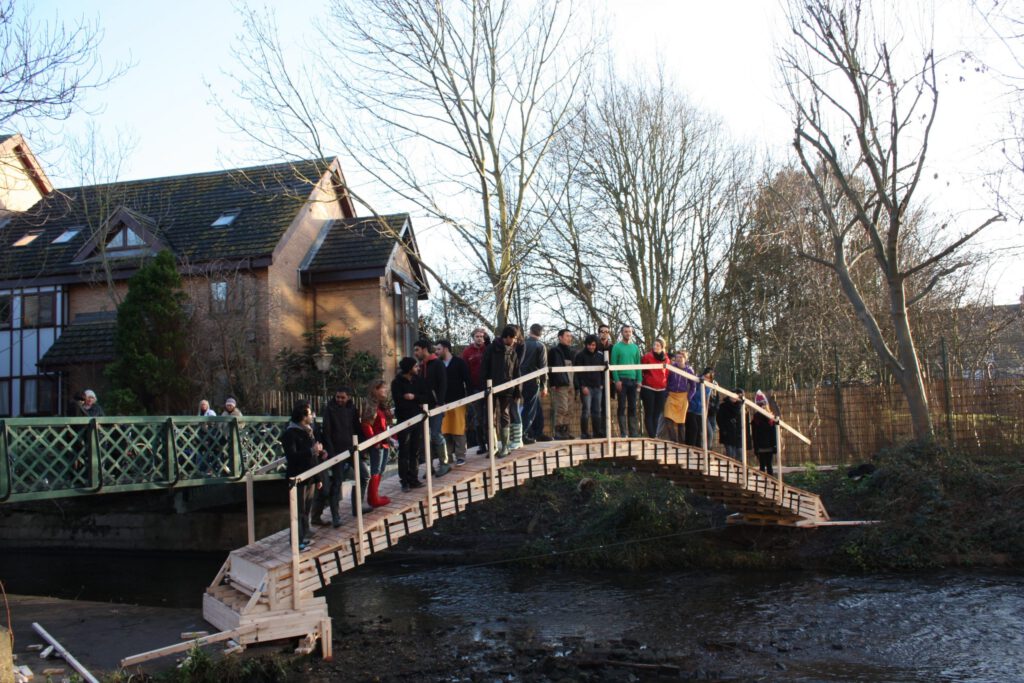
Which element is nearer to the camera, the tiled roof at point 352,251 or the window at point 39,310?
the tiled roof at point 352,251

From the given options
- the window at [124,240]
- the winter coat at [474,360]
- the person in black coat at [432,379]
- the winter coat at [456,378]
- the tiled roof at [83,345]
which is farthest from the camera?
the window at [124,240]

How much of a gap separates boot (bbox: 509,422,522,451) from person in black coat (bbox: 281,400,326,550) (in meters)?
2.91

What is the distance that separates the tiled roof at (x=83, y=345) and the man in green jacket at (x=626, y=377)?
63.3 ft

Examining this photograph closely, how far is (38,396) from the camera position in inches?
1196

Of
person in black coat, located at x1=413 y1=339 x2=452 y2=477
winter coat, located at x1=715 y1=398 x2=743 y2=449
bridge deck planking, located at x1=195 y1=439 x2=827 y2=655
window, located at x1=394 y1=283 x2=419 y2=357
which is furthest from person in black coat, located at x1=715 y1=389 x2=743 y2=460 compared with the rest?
window, located at x1=394 y1=283 x2=419 y2=357

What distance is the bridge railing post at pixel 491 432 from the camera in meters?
11.6

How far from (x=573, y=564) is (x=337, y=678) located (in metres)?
8.25

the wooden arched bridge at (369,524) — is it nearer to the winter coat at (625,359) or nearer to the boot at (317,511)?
the boot at (317,511)

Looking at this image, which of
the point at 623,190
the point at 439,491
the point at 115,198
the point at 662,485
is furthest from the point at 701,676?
the point at 115,198

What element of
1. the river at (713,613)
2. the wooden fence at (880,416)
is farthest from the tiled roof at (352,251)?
the river at (713,613)

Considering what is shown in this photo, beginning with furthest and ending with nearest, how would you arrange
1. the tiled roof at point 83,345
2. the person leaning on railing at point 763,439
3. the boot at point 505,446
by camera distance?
the tiled roof at point 83,345
the person leaning on railing at point 763,439
the boot at point 505,446

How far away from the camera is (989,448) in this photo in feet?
63.5

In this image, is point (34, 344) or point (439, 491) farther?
point (34, 344)

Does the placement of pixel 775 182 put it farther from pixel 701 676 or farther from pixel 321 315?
pixel 701 676
